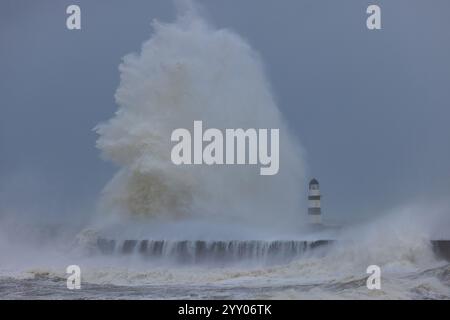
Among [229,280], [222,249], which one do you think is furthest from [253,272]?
[222,249]

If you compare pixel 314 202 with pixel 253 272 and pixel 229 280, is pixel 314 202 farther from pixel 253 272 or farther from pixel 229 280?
pixel 229 280

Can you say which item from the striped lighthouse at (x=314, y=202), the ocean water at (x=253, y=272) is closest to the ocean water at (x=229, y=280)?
the ocean water at (x=253, y=272)

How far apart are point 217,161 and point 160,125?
185cm

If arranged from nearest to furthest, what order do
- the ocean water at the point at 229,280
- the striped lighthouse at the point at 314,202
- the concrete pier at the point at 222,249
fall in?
the ocean water at the point at 229,280
the concrete pier at the point at 222,249
the striped lighthouse at the point at 314,202

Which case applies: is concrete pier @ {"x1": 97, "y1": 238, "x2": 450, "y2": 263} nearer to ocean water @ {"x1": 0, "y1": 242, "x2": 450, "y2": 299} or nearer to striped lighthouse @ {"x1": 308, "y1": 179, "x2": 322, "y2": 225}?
ocean water @ {"x1": 0, "y1": 242, "x2": 450, "y2": 299}

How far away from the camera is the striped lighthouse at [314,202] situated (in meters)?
9.30

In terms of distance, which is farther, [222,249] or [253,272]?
[222,249]

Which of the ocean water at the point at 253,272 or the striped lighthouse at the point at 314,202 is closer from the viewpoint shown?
the ocean water at the point at 253,272

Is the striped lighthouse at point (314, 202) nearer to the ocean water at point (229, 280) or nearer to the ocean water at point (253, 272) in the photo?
the ocean water at point (253, 272)

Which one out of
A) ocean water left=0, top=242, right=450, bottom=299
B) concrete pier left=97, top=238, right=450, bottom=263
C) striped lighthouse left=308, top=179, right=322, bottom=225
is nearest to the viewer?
ocean water left=0, top=242, right=450, bottom=299

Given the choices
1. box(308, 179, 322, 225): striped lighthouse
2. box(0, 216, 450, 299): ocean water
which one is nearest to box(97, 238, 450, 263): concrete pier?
box(0, 216, 450, 299): ocean water

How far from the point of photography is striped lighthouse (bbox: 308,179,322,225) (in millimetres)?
9297

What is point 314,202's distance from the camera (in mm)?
9422
